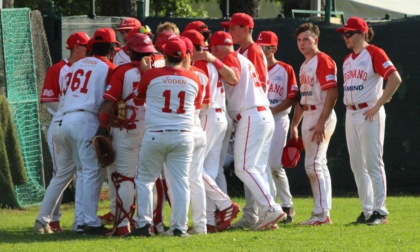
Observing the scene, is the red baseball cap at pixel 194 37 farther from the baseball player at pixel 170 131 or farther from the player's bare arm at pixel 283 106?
the player's bare arm at pixel 283 106

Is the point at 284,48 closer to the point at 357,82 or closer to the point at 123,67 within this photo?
the point at 357,82

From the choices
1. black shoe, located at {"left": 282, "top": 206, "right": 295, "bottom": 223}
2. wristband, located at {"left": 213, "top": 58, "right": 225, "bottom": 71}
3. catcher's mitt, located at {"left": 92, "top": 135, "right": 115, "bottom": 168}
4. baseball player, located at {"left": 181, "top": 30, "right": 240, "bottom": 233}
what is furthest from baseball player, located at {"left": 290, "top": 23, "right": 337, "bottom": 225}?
catcher's mitt, located at {"left": 92, "top": 135, "right": 115, "bottom": 168}

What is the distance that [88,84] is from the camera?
34.6 feet

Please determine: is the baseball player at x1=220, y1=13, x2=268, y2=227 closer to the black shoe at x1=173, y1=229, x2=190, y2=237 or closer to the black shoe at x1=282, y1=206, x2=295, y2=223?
the black shoe at x1=282, y1=206, x2=295, y2=223

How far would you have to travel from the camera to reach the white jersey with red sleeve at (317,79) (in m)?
11.2

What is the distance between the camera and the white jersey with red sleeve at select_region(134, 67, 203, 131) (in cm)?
982

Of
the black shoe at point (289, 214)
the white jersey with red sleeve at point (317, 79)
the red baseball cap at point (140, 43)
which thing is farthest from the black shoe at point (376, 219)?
the red baseball cap at point (140, 43)

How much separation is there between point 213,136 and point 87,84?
1.34m

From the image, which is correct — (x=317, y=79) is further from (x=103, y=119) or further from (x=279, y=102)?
(x=103, y=119)

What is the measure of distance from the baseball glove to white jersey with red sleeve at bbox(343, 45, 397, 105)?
2392 mm

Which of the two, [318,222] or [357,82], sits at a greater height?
[357,82]

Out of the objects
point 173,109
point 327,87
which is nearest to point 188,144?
point 173,109

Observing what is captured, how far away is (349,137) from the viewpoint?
11156 mm

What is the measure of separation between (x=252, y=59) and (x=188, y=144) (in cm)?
161
